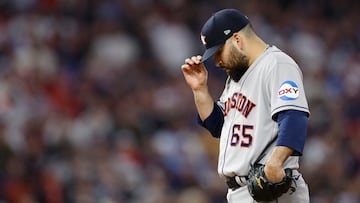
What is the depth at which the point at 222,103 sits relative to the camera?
4.59 meters

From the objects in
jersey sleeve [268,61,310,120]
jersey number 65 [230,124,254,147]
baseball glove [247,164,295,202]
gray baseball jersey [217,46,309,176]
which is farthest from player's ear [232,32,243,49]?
baseball glove [247,164,295,202]

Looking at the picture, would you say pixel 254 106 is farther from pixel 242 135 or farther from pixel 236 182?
pixel 236 182

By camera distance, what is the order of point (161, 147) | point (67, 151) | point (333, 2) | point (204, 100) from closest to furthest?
point (204, 100) < point (67, 151) < point (161, 147) < point (333, 2)

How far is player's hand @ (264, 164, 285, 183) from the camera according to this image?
3.92m

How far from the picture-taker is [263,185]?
4.00m

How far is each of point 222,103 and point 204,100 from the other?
93mm

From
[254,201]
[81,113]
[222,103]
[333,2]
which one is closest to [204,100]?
[222,103]

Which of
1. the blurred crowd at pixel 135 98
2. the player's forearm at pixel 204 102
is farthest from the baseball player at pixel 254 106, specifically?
the blurred crowd at pixel 135 98

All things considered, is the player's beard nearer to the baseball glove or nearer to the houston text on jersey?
the houston text on jersey

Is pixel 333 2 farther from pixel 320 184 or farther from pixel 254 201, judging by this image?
pixel 254 201

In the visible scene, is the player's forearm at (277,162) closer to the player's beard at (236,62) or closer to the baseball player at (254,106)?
the baseball player at (254,106)

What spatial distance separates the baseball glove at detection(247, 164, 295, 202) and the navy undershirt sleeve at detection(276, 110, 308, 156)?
15cm

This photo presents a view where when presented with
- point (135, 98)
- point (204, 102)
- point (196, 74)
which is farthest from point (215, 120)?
point (135, 98)

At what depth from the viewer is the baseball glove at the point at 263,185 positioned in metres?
4.00
